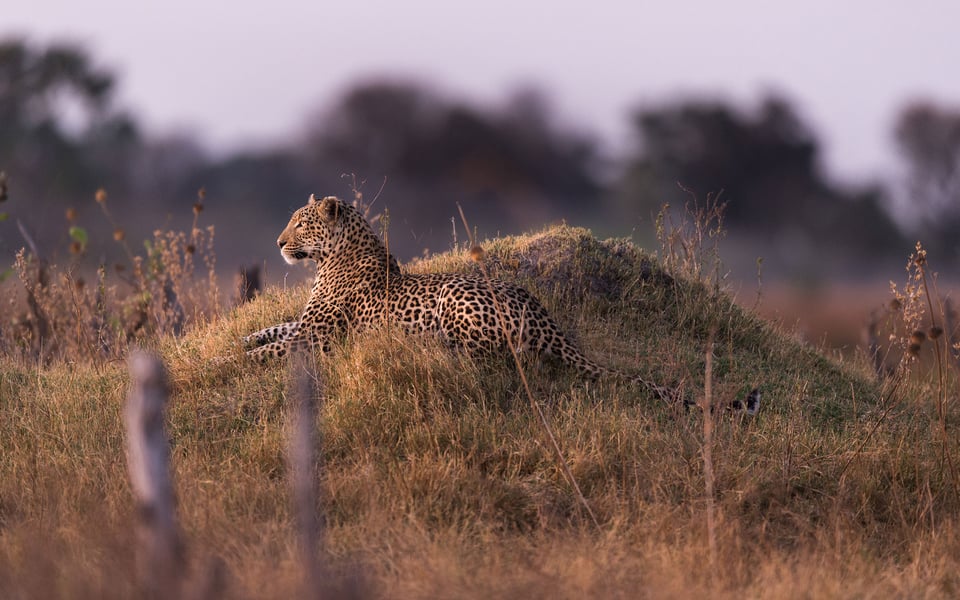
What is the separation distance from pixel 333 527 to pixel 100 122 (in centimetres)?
2809

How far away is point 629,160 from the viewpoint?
2919 cm

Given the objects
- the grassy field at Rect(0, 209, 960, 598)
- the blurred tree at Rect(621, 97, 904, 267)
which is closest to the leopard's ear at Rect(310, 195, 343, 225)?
the grassy field at Rect(0, 209, 960, 598)

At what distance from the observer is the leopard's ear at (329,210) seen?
7156mm

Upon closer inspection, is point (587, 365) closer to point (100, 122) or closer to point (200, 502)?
point (200, 502)

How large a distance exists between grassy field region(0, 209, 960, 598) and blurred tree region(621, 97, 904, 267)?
20800mm

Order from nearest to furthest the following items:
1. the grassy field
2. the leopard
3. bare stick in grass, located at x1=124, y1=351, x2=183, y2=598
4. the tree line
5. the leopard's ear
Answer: bare stick in grass, located at x1=124, y1=351, x2=183, y2=598
the grassy field
the leopard
the leopard's ear
the tree line

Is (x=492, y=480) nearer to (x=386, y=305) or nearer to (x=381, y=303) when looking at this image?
(x=386, y=305)

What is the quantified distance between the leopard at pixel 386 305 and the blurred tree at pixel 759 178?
67.7 ft

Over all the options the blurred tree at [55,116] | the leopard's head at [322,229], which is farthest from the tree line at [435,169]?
the leopard's head at [322,229]

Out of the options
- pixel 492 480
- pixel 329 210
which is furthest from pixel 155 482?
pixel 329 210

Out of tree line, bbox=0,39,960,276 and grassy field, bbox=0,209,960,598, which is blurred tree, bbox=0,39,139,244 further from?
grassy field, bbox=0,209,960,598

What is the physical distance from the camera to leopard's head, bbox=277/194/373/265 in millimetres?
7234

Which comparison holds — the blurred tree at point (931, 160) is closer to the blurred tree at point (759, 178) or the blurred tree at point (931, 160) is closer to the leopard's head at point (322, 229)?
the blurred tree at point (759, 178)

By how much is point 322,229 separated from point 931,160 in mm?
Result: 26934
